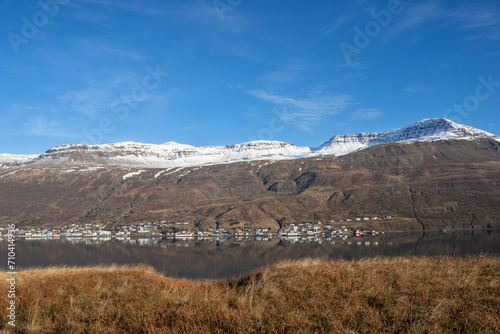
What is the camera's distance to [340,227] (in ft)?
456

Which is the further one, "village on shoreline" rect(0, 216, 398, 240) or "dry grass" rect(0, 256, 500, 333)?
"village on shoreline" rect(0, 216, 398, 240)

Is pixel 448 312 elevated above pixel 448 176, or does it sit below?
below

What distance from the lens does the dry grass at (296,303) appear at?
824cm

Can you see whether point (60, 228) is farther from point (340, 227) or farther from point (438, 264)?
point (438, 264)

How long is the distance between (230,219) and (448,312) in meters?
153

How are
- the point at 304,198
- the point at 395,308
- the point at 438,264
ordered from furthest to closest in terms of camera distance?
the point at 304,198 < the point at 438,264 < the point at 395,308

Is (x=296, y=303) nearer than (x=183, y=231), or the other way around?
(x=296, y=303)

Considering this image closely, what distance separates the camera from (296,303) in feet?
31.4

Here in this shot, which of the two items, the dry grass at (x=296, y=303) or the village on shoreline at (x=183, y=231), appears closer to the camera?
the dry grass at (x=296, y=303)

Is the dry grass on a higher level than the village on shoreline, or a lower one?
higher

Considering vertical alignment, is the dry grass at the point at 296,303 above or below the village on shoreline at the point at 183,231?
above

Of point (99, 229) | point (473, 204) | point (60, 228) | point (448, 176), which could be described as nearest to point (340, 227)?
point (473, 204)

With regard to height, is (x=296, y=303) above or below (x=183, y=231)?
above

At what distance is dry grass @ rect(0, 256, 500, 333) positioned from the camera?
27.0ft
